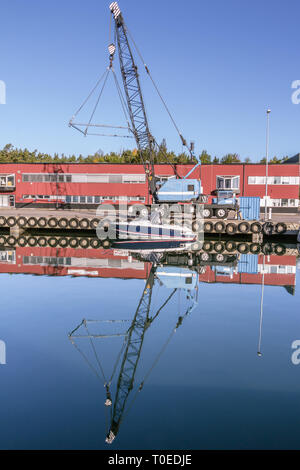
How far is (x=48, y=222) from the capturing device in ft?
134

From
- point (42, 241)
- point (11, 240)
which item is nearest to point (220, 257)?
point (42, 241)

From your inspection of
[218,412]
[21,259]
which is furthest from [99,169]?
[218,412]

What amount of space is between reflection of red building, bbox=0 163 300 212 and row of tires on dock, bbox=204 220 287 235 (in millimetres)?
15604

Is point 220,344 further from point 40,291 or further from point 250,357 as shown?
point 40,291

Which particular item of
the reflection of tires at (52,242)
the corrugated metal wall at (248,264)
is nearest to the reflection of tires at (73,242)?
the reflection of tires at (52,242)

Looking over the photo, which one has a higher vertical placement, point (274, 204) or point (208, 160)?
point (208, 160)

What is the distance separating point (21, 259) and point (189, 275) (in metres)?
13.2

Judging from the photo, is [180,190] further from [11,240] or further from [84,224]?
[11,240]

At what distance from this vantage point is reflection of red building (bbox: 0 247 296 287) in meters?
21.6

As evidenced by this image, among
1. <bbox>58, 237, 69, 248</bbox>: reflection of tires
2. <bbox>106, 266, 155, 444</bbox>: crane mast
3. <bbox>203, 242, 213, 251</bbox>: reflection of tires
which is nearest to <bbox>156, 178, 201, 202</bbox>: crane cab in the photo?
<bbox>203, 242, 213, 251</bbox>: reflection of tires

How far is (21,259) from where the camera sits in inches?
1057

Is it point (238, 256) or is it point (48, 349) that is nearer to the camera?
point (48, 349)

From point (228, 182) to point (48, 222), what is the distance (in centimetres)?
2766

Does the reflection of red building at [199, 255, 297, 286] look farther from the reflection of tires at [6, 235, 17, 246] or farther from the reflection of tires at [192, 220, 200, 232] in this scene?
the reflection of tires at [6, 235, 17, 246]
